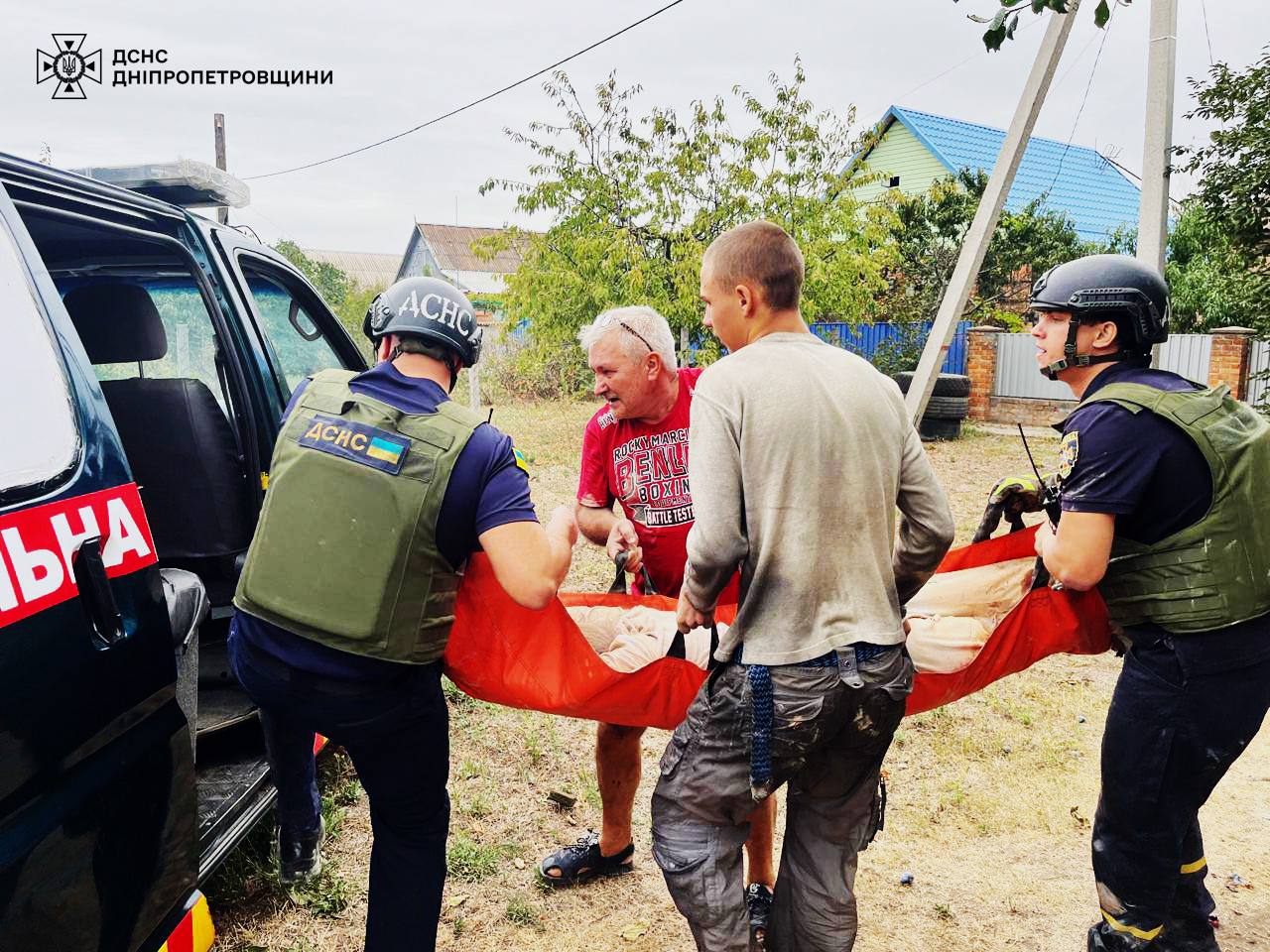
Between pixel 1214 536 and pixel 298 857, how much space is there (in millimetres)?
2998

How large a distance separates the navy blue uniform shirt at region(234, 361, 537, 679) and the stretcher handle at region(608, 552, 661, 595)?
70 centimetres

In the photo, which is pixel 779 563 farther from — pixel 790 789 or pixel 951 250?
pixel 951 250

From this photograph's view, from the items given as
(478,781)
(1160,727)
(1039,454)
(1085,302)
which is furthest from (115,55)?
(1039,454)

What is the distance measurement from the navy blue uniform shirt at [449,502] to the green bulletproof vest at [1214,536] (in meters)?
1.53

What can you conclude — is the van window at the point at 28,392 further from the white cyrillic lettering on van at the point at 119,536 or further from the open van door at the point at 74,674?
the white cyrillic lettering on van at the point at 119,536

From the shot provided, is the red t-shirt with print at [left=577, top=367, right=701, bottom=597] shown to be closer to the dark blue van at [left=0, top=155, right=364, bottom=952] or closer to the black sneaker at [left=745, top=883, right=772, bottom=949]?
the black sneaker at [left=745, top=883, right=772, bottom=949]

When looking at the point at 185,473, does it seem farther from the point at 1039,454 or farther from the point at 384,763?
the point at 1039,454

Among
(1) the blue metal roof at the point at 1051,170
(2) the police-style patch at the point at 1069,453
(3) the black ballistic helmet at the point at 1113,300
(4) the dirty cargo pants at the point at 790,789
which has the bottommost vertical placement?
(4) the dirty cargo pants at the point at 790,789

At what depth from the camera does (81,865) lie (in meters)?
1.61

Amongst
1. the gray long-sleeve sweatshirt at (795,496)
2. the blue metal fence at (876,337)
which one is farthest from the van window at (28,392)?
the blue metal fence at (876,337)

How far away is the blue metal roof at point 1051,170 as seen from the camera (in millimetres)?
24438

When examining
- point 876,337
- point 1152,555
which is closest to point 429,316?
point 1152,555

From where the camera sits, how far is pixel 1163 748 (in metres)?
2.35

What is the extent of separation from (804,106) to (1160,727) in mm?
11081
